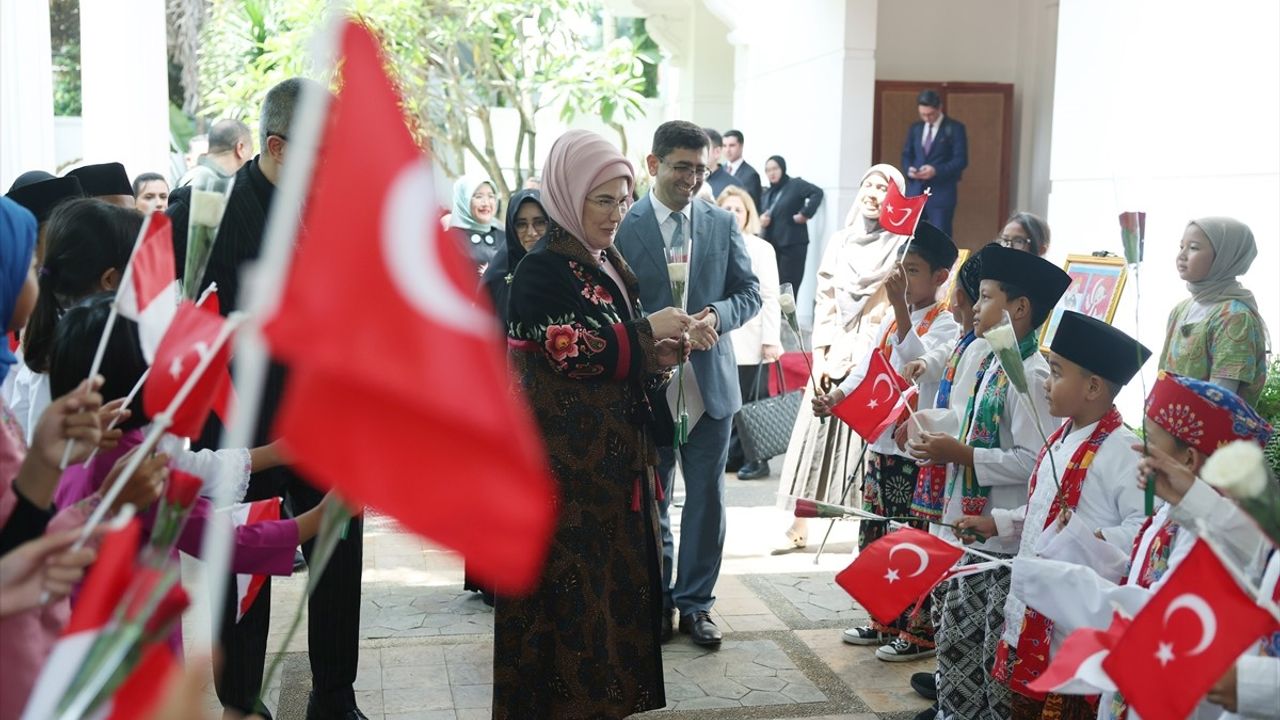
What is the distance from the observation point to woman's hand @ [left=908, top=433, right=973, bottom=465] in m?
3.67

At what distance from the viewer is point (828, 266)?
6.48m

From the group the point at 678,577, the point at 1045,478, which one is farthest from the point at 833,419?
the point at 1045,478

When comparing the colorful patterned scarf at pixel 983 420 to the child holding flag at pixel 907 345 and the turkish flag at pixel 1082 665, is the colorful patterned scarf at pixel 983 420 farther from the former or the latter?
the turkish flag at pixel 1082 665

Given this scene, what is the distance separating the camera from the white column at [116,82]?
27.2ft

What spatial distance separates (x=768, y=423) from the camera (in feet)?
25.0

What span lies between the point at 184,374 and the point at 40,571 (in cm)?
36

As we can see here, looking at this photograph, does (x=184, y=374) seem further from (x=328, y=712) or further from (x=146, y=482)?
(x=328, y=712)

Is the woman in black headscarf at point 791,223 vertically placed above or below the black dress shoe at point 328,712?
above

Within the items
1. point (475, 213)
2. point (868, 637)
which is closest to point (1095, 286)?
point (868, 637)

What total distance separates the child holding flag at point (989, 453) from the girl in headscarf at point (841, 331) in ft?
6.24

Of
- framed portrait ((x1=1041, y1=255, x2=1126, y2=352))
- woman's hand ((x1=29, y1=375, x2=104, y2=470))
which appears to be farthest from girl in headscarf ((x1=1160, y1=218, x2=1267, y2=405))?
woman's hand ((x1=29, y1=375, x2=104, y2=470))

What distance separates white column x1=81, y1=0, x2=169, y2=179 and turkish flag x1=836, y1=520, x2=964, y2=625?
22.1 feet

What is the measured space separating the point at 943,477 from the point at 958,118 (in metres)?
10.5

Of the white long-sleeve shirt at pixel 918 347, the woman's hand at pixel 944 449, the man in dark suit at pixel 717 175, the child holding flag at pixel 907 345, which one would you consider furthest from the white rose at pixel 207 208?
the man in dark suit at pixel 717 175
